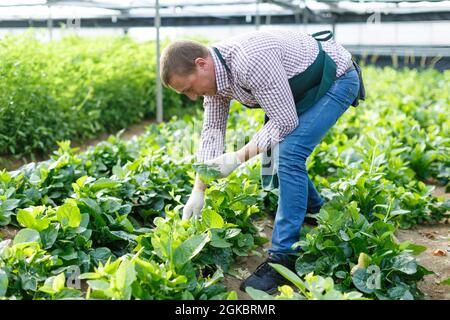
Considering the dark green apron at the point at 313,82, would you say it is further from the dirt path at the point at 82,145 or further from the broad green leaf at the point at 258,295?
the dirt path at the point at 82,145

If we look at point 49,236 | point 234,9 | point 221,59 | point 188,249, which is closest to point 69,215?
point 49,236

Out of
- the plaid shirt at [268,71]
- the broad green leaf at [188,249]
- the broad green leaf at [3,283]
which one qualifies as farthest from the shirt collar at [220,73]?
the broad green leaf at [3,283]

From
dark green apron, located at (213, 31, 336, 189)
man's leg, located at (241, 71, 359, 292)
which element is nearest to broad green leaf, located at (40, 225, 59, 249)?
man's leg, located at (241, 71, 359, 292)

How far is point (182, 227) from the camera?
2.68 m

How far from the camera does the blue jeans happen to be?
2.78m

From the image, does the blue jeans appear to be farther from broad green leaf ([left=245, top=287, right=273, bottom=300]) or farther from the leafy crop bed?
broad green leaf ([left=245, top=287, right=273, bottom=300])

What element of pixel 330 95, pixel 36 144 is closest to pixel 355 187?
pixel 330 95

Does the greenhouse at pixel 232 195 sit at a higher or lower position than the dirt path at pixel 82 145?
higher

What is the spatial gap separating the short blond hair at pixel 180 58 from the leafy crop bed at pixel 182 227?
639 mm

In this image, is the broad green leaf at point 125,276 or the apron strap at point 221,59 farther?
the apron strap at point 221,59

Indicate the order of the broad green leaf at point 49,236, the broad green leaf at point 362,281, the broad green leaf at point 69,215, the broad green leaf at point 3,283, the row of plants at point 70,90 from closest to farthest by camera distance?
the broad green leaf at point 3,283, the broad green leaf at point 362,281, the broad green leaf at point 49,236, the broad green leaf at point 69,215, the row of plants at point 70,90

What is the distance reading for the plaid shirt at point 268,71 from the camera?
2.59 m
